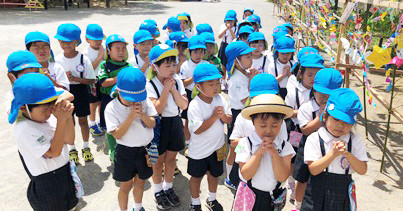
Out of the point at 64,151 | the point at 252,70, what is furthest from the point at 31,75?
the point at 252,70

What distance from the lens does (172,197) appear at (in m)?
3.60

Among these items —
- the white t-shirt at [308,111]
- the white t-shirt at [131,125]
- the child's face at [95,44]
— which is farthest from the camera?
the child's face at [95,44]

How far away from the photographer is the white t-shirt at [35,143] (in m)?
2.33

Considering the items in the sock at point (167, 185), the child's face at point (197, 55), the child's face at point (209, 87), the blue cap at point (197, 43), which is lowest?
the sock at point (167, 185)

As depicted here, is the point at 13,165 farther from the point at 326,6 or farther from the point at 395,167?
the point at 326,6

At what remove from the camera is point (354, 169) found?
2.39 m

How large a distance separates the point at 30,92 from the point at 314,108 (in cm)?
258

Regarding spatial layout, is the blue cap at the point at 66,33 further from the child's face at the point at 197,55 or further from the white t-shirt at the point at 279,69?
the white t-shirt at the point at 279,69

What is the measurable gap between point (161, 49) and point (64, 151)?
139 cm

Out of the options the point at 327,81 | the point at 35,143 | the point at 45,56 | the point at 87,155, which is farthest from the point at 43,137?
the point at 327,81

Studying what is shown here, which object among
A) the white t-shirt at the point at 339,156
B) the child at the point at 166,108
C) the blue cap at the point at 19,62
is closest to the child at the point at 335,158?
the white t-shirt at the point at 339,156

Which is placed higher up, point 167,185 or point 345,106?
point 345,106

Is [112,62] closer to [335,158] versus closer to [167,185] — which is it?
[167,185]

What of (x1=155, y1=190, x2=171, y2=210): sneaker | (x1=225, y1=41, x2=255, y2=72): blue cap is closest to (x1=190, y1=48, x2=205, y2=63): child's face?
(x1=225, y1=41, x2=255, y2=72): blue cap
